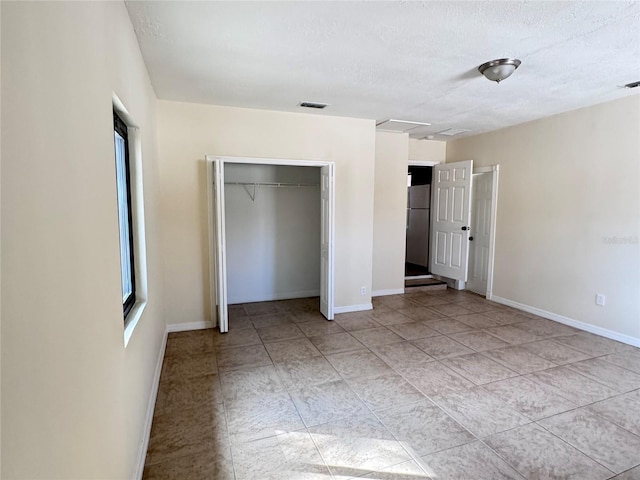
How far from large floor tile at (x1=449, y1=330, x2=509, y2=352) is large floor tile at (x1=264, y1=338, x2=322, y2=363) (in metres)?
1.62

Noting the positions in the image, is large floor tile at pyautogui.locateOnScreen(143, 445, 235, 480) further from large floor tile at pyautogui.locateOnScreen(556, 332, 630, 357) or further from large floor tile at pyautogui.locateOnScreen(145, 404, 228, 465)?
large floor tile at pyautogui.locateOnScreen(556, 332, 630, 357)

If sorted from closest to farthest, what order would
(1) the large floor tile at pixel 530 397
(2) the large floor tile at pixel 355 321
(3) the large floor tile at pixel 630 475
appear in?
1. (3) the large floor tile at pixel 630 475
2. (1) the large floor tile at pixel 530 397
3. (2) the large floor tile at pixel 355 321

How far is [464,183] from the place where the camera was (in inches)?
221

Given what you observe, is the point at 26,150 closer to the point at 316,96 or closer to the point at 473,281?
the point at 316,96

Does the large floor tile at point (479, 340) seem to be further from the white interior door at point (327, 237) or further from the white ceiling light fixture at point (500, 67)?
the white ceiling light fixture at point (500, 67)

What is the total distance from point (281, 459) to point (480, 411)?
1466 millimetres

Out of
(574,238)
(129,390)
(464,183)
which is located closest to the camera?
(129,390)

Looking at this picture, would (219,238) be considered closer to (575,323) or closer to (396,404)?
(396,404)

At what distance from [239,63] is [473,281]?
16.3ft

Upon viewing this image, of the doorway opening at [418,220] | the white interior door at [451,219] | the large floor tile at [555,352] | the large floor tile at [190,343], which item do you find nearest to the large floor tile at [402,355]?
the large floor tile at [555,352]

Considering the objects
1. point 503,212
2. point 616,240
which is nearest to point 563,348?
point 616,240

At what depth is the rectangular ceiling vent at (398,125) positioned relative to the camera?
15.6 ft

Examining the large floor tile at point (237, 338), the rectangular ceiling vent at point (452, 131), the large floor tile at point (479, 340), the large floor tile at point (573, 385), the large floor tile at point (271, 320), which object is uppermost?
the rectangular ceiling vent at point (452, 131)

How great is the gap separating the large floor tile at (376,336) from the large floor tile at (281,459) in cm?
165
